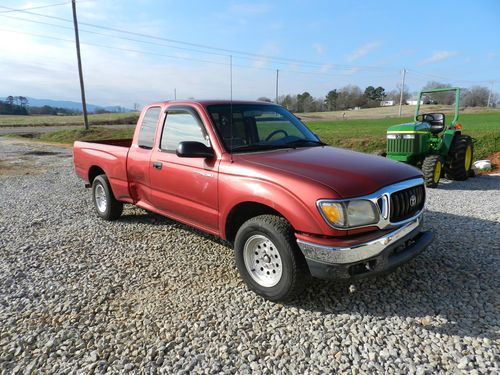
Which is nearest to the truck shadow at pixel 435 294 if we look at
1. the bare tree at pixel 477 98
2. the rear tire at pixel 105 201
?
the rear tire at pixel 105 201

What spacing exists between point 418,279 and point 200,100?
3171 millimetres

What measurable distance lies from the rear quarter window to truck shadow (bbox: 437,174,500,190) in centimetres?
712

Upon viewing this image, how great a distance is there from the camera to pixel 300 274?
3186mm

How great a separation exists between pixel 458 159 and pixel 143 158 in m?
8.04

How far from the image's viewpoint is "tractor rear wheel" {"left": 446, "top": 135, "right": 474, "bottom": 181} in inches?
363

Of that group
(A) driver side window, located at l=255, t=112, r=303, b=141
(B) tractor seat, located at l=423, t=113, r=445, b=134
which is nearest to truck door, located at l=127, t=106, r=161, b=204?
(A) driver side window, located at l=255, t=112, r=303, b=141

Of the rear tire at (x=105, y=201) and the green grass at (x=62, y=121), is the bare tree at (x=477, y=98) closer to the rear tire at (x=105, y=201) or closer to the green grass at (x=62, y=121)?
the green grass at (x=62, y=121)

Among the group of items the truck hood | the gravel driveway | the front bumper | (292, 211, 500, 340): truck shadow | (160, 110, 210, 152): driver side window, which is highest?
(160, 110, 210, 152): driver side window

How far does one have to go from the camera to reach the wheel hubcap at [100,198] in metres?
6.10

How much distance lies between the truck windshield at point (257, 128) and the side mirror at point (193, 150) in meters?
0.21

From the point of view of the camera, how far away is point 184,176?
4172mm

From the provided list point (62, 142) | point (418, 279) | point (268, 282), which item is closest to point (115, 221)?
point (268, 282)

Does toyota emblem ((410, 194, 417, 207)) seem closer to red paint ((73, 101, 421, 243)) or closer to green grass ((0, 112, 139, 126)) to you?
red paint ((73, 101, 421, 243))

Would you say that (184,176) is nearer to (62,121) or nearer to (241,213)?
(241,213)
